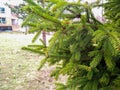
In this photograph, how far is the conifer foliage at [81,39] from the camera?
2511 mm

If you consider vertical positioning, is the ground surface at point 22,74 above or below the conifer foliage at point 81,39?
below

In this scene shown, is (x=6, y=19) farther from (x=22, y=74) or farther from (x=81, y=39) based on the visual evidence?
(x=81, y=39)

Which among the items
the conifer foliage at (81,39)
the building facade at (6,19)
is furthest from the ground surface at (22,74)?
the building facade at (6,19)

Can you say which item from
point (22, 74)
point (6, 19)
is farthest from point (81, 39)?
point (6, 19)

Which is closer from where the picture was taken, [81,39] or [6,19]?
[81,39]

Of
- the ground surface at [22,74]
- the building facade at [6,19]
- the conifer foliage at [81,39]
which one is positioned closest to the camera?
the conifer foliage at [81,39]

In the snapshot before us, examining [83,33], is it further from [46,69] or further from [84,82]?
[46,69]

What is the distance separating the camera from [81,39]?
2.84m

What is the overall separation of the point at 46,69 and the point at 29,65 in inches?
44.5

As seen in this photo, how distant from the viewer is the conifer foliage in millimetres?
2511

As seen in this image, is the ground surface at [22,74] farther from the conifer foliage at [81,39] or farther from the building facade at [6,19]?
the building facade at [6,19]

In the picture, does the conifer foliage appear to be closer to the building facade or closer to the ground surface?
the ground surface

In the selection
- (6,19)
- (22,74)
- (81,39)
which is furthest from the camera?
(6,19)

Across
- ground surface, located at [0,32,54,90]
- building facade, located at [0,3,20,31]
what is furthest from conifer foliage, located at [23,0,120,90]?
building facade, located at [0,3,20,31]
